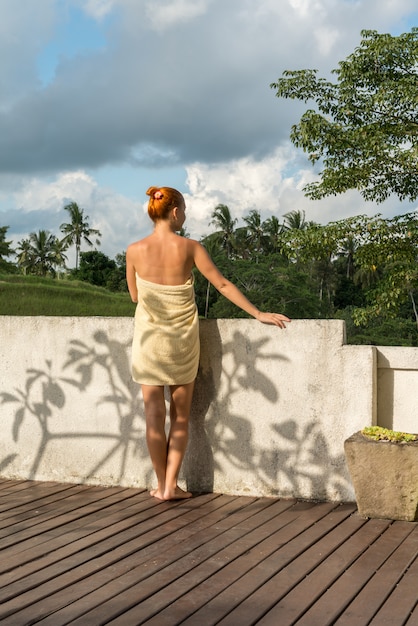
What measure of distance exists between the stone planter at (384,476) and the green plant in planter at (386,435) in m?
0.05

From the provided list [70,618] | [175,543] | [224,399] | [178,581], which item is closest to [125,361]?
[224,399]

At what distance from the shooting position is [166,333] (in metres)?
4.34

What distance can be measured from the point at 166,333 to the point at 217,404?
54 centimetres

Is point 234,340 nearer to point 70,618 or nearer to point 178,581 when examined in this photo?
point 178,581

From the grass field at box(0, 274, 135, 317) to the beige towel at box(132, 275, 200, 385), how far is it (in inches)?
754

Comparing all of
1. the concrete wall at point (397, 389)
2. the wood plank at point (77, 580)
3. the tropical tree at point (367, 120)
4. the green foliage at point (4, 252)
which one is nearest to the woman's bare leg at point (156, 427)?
the wood plank at point (77, 580)

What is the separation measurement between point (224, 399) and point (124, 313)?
23.7 m

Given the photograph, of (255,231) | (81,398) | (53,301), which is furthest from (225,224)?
(81,398)

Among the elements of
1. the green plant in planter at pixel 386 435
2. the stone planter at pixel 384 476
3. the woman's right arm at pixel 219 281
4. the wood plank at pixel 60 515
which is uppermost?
the woman's right arm at pixel 219 281

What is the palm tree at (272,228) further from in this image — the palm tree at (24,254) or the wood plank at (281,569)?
the wood plank at (281,569)

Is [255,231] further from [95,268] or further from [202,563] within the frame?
[202,563]

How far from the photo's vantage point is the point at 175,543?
3590 millimetres

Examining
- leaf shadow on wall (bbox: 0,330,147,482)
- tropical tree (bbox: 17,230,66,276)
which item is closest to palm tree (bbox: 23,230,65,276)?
tropical tree (bbox: 17,230,66,276)

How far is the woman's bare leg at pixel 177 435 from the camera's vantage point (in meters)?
4.40
